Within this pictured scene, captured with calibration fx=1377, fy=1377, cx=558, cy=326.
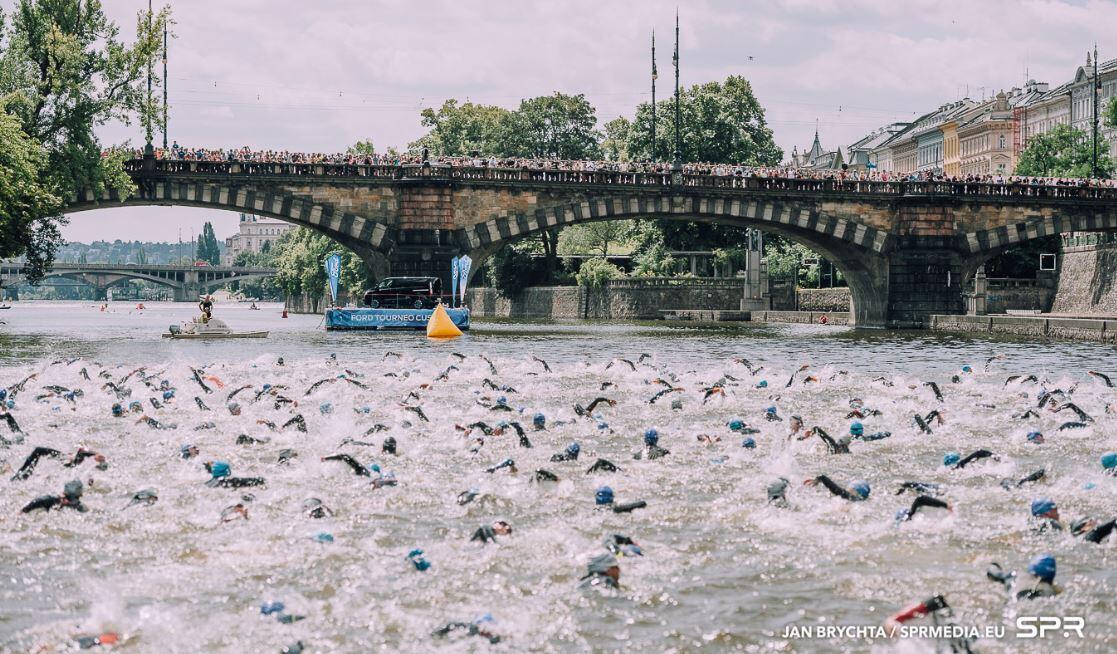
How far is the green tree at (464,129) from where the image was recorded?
137375 mm

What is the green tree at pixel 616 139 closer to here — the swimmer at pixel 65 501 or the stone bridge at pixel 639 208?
the stone bridge at pixel 639 208

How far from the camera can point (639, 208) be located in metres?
75.8

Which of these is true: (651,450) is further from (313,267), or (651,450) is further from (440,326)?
(313,267)

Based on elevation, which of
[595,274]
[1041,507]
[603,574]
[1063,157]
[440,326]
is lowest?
[603,574]

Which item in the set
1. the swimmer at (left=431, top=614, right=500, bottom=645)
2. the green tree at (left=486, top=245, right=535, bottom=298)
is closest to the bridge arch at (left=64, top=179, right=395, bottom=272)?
the green tree at (left=486, top=245, right=535, bottom=298)

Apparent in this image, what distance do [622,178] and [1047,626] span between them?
66253mm

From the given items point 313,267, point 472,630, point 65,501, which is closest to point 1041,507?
point 472,630

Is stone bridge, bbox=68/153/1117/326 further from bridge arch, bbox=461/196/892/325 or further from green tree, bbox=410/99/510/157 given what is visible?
green tree, bbox=410/99/510/157

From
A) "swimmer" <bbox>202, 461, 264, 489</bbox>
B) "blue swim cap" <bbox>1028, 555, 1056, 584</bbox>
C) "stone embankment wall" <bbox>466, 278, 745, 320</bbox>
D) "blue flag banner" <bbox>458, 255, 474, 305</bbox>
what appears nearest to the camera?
"blue swim cap" <bbox>1028, 555, 1056, 584</bbox>

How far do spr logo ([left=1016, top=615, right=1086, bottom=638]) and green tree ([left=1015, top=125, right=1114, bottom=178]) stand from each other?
3972 inches

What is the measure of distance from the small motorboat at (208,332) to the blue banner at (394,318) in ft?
25.0

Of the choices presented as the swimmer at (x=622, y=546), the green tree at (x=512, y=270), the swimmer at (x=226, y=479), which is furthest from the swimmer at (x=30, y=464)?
the green tree at (x=512, y=270)

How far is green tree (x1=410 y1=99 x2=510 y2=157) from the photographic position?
13738cm

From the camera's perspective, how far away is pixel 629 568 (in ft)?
40.1
